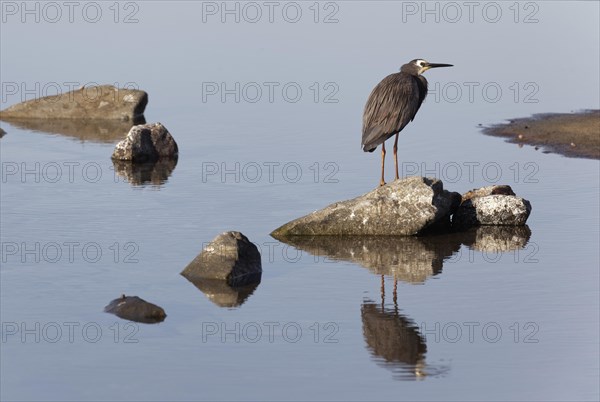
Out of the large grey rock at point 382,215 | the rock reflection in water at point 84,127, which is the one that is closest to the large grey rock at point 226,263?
the large grey rock at point 382,215

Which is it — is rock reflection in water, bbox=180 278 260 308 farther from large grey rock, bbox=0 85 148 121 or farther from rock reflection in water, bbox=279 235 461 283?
large grey rock, bbox=0 85 148 121

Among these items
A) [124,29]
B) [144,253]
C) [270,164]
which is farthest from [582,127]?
[124,29]

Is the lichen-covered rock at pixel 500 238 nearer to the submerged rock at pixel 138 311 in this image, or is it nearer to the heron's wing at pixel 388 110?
the heron's wing at pixel 388 110

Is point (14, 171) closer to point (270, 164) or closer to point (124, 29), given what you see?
point (270, 164)

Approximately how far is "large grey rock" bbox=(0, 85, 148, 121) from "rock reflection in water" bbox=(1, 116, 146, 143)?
0.28 m

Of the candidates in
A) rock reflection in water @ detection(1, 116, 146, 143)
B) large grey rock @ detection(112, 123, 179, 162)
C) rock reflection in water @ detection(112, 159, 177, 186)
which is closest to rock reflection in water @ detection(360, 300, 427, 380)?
rock reflection in water @ detection(112, 159, 177, 186)

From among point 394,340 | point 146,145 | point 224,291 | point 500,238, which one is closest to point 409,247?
point 500,238

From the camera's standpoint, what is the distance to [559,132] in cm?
3362

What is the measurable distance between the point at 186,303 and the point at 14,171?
10804 mm

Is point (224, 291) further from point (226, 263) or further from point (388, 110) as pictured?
point (388, 110)

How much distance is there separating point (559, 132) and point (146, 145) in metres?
10.4

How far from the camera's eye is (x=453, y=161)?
2983 cm

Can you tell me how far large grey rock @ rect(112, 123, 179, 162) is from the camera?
30.3 metres

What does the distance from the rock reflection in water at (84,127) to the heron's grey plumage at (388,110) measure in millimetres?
10265
